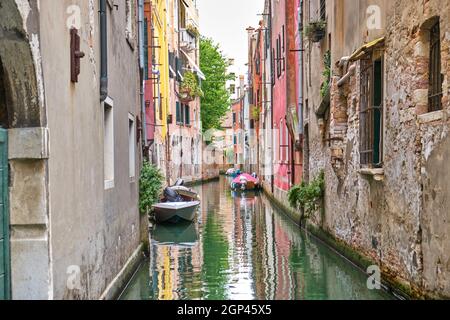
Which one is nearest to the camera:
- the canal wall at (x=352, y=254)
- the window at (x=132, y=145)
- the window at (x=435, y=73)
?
the window at (x=435, y=73)

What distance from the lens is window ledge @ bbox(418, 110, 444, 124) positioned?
6.54 metres

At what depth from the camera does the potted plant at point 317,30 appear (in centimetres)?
1445

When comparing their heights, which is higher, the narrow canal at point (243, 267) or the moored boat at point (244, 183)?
the moored boat at point (244, 183)

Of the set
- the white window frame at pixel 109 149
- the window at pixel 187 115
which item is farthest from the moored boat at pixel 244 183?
the white window frame at pixel 109 149

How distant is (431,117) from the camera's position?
684 cm

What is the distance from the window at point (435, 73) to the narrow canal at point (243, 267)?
2798mm

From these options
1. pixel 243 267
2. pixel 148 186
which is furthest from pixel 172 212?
pixel 243 267

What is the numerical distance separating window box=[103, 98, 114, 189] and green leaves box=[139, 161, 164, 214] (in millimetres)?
3617

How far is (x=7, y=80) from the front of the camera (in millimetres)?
4867

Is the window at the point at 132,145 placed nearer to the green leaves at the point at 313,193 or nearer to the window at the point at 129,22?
the window at the point at 129,22

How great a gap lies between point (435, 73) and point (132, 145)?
6.16 m

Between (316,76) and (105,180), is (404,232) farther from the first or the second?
(316,76)

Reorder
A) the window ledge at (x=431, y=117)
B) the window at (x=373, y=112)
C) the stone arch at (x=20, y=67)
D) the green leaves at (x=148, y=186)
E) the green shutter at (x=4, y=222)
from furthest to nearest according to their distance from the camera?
1. the green leaves at (x=148, y=186)
2. the window at (x=373, y=112)
3. the window ledge at (x=431, y=117)
4. the green shutter at (x=4, y=222)
5. the stone arch at (x=20, y=67)

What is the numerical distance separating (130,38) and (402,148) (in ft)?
18.6
